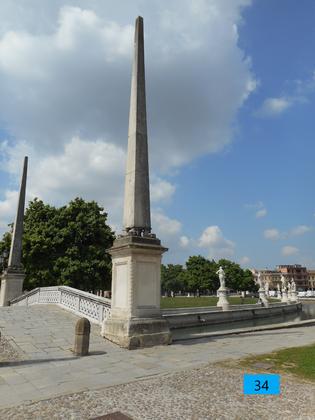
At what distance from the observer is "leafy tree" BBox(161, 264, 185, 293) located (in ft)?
356

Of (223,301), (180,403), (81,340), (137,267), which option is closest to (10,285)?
(223,301)

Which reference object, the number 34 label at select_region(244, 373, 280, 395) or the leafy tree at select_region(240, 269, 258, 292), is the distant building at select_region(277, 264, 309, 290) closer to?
the leafy tree at select_region(240, 269, 258, 292)

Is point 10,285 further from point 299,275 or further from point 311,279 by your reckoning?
point 311,279

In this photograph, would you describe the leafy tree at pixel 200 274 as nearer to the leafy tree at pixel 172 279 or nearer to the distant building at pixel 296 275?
the leafy tree at pixel 172 279

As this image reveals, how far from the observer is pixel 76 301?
562 inches

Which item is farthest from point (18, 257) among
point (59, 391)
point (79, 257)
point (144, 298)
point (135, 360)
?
point (59, 391)

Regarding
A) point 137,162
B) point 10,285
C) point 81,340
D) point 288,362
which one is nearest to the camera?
point 288,362

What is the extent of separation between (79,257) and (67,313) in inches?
550

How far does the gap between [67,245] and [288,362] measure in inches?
935

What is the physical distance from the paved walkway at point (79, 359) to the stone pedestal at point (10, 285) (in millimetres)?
10218

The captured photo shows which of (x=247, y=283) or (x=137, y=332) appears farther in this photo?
(x=247, y=283)

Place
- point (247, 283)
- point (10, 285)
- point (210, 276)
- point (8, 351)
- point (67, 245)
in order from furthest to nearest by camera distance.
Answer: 1. point (247, 283)
2. point (210, 276)
3. point (67, 245)
4. point (10, 285)
5. point (8, 351)

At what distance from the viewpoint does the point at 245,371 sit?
6.65 m

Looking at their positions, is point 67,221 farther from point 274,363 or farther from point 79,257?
point 274,363
